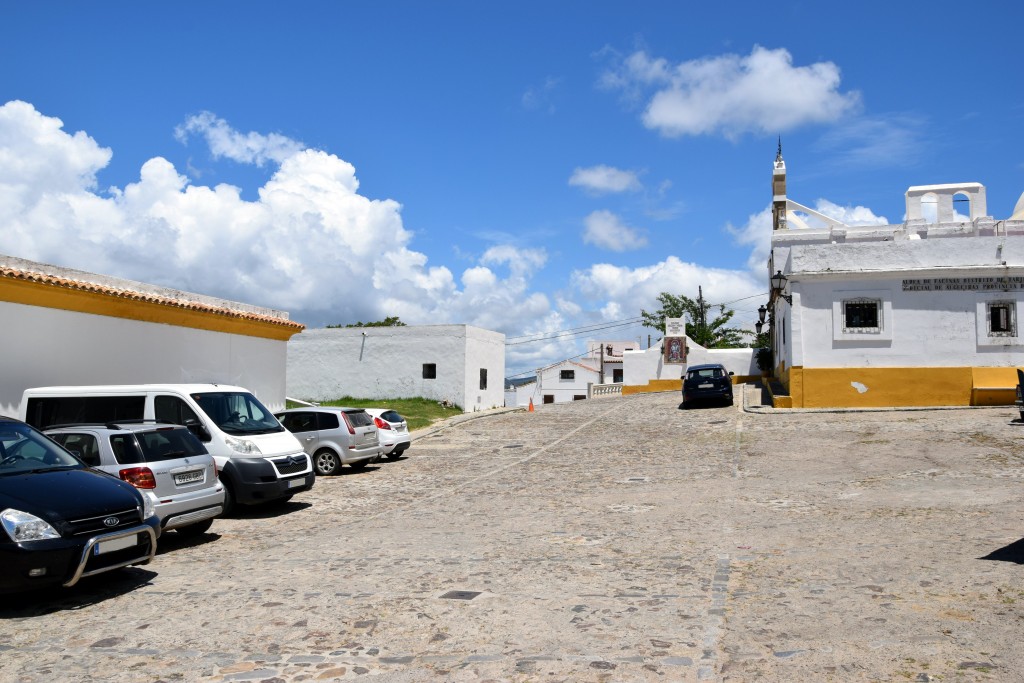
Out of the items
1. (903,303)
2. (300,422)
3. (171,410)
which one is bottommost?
(300,422)

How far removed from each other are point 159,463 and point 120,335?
8398mm

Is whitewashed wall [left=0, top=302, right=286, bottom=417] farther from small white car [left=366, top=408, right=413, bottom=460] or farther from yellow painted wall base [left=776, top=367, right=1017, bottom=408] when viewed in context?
yellow painted wall base [left=776, top=367, right=1017, bottom=408]

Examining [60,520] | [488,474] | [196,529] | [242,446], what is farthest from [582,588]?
[488,474]

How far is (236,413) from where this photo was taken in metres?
12.5

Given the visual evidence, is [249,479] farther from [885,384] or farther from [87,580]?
[885,384]

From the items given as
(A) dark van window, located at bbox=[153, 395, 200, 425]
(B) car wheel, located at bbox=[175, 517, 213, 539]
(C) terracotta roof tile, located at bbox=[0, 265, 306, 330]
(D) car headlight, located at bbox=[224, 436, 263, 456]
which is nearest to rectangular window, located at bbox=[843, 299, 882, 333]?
(C) terracotta roof tile, located at bbox=[0, 265, 306, 330]

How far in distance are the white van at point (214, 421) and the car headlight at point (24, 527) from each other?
4.65 m

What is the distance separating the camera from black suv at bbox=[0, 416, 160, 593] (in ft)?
21.3

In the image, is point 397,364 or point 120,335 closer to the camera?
point 120,335

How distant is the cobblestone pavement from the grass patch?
53.9 feet

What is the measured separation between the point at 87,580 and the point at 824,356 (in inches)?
861

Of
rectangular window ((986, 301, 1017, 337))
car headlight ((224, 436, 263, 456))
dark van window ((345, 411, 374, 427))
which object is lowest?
car headlight ((224, 436, 263, 456))

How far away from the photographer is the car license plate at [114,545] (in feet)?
22.6

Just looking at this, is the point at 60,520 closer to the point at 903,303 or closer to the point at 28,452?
the point at 28,452
